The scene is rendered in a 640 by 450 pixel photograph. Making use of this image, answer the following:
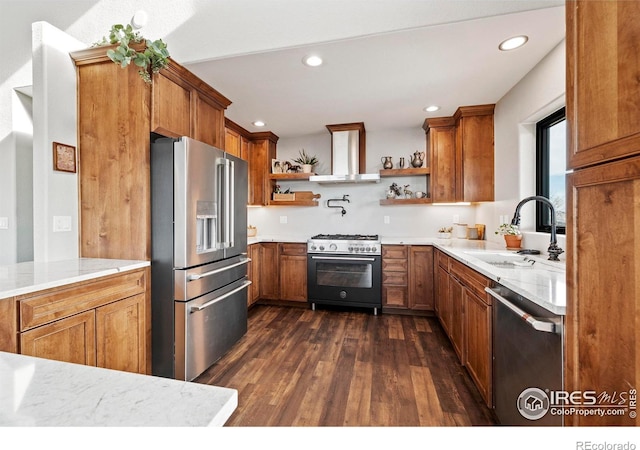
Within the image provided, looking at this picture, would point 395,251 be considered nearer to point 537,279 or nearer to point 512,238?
point 512,238

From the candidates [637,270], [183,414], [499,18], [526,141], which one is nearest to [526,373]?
[637,270]

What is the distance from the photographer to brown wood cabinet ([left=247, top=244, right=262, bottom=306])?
3.71 m

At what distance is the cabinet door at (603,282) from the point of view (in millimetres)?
822

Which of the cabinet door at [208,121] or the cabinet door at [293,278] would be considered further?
the cabinet door at [293,278]

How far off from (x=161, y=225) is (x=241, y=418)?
1.36 m

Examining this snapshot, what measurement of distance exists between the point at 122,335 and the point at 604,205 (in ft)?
8.01

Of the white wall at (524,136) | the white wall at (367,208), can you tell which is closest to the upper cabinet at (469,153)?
the white wall at (524,136)

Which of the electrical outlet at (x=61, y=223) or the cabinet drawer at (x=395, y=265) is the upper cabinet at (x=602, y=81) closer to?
the cabinet drawer at (x=395, y=265)

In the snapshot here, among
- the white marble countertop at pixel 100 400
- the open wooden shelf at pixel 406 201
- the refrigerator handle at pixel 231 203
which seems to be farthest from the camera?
the open wooden shelf at pixel 406 201

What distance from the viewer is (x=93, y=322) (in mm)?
1650

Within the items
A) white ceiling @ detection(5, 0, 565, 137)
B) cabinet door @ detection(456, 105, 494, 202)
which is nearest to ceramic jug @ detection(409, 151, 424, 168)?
cabinet door @ detection(456, 105, 494, 202)

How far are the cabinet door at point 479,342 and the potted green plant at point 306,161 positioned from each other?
2661 millimetres

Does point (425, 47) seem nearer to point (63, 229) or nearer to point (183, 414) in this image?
point (183, 414)

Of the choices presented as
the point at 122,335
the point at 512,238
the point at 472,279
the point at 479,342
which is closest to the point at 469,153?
the point at 512,238
